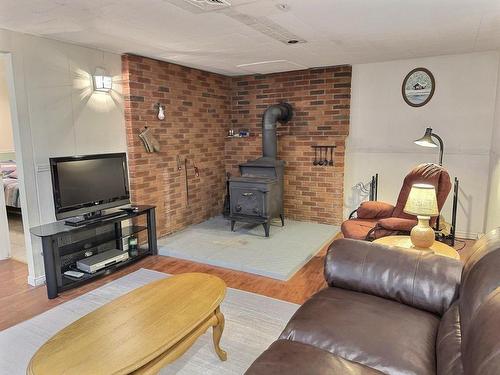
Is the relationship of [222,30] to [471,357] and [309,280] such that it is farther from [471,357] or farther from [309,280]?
[471,357]

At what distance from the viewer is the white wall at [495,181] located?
348 cm

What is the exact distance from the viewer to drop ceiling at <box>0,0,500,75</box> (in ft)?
7.71

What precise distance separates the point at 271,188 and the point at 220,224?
1043mm

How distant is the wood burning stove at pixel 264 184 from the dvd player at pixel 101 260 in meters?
1.53

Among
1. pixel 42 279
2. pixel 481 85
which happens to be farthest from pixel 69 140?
pixel 481 85

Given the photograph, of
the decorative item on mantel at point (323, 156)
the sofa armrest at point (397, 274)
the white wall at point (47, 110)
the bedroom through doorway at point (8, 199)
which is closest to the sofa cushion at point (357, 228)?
the sofa armrest at point (397, 274)

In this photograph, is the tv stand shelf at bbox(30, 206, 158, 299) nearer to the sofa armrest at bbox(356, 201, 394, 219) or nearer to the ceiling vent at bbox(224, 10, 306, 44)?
the ceiling vent at bbox(224, 10, 306, 44)

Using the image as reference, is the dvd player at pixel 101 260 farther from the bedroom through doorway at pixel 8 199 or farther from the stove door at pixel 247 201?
the stove door at pixel 247 201

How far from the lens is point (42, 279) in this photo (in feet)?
10.5

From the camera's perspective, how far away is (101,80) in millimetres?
3537

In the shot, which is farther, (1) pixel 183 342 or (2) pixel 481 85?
(2) pixel 481 85

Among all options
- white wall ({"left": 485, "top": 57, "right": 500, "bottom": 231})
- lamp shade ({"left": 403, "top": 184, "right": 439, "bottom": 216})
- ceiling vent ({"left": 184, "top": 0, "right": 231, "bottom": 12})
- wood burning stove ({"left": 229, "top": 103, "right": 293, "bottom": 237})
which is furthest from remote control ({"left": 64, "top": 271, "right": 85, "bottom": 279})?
white wall ({"left": 485, "top": 57, "right": 500, "bottom": 231})

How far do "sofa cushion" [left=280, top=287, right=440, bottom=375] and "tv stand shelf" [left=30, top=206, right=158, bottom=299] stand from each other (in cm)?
217

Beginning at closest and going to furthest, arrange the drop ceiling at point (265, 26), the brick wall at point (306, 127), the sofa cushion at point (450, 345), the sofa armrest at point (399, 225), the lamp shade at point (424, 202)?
the sofa cushion at point (450, 345) → the drop ceiling at point (265, 26) → the lamp shade at point (424, 202) → the sofa armrest at point (399, 225) → the brick wall at point (306, 127)
